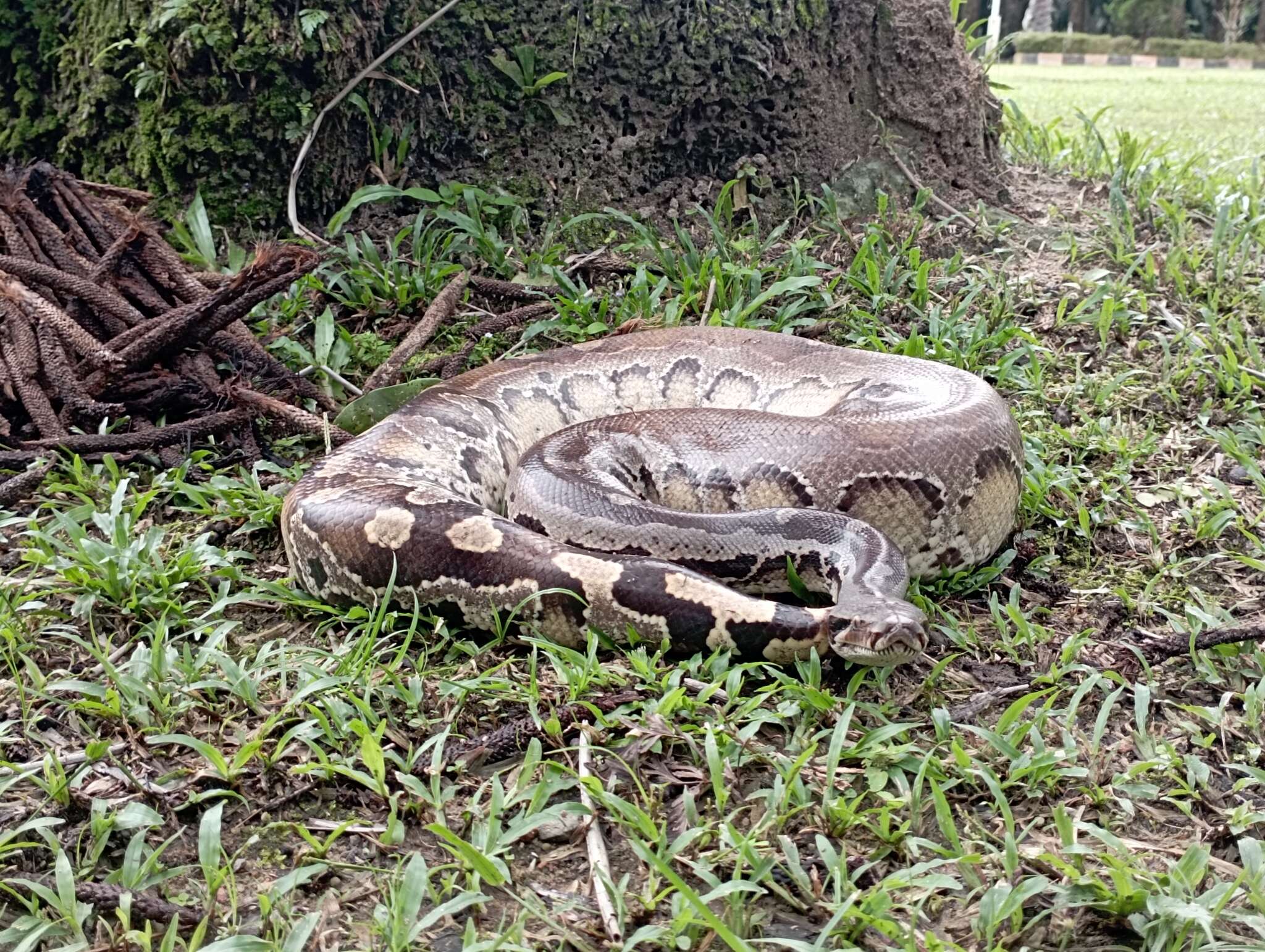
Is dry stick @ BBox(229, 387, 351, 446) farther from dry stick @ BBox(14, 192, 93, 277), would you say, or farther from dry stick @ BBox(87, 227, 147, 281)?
dry stick @ BBox(14, 192, 93, 277)

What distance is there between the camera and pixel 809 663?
135 inches

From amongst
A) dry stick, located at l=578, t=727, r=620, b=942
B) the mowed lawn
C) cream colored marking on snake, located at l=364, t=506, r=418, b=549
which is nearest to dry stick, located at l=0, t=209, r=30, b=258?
cream colored marking on snake, located at l=364, t=506, r=418, b=549

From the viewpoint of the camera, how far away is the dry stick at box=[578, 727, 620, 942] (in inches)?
98.3

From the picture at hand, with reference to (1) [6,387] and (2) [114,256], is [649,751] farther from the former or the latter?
(2) [114,256]

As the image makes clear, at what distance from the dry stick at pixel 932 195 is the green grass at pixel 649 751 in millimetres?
2145

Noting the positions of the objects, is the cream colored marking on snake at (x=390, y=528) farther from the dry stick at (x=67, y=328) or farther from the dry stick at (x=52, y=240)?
the dry stick at (x=52, y=240)

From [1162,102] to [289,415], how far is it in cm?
1331

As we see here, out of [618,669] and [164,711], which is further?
[618,669]

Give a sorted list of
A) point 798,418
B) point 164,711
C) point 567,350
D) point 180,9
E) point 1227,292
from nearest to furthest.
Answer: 1. point 164,711
2. point 798,418
3. point 567,350
4. point 180,9
5. point 1227,292

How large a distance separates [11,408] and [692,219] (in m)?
3.85

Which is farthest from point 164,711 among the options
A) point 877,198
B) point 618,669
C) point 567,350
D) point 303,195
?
point 877,198

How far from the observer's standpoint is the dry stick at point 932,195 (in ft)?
22.8

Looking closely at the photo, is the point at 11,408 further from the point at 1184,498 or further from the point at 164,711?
the point at 1184,498

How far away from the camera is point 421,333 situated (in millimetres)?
5598
